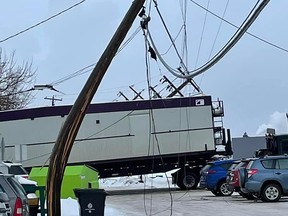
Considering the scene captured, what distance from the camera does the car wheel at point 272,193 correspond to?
75.0 ft

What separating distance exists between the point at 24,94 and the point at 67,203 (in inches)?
917

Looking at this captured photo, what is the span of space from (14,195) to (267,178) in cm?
1311

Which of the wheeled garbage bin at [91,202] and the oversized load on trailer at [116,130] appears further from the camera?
the oversized load on trailer at [116,130]

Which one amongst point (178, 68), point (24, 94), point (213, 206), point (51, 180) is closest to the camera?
point (51, 180)

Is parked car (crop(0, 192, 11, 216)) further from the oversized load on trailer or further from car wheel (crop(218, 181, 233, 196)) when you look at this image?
the oversized load on trailer

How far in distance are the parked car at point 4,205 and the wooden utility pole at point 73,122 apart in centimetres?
72

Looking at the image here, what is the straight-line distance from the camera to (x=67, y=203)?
801 inches

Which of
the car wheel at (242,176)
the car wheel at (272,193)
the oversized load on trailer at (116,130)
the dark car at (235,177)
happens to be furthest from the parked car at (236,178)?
the oversized load on trailer at (116,130)

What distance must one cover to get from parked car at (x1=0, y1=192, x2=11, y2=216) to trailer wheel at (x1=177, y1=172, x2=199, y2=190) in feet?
76.4

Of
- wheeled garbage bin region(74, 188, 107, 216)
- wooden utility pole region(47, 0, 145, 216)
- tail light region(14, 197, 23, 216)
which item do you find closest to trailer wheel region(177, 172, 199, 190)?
wheeled garbage bin region(74, 188, 107, 216)

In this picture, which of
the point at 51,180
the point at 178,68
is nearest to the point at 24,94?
the point at 178,68

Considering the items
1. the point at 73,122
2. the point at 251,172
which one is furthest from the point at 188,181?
the point at 73,122

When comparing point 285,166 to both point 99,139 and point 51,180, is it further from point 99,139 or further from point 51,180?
point 51,180

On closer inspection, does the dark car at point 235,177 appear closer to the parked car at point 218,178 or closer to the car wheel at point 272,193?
the car wheel at point 272,193
